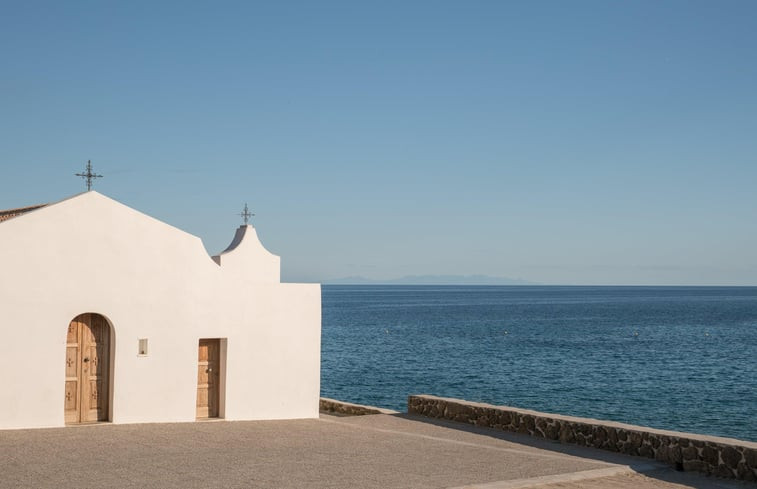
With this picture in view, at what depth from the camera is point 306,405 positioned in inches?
733

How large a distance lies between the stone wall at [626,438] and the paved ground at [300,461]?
0.91 ft

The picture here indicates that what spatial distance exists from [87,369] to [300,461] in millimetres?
5411

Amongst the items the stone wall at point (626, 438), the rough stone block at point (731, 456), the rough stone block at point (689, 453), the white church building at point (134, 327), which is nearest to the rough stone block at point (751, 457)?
the stone wall at point (626, 438)

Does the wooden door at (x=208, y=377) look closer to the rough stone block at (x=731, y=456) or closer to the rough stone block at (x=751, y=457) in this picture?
the rough stone block at (x=731, y=456)

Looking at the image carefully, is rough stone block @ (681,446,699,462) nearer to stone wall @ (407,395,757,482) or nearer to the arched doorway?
stone wall @ (407,395,757,482)

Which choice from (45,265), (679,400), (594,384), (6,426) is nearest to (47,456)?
(6,426)

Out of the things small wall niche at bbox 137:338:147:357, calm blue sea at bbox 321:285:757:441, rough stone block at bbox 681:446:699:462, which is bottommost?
calm blue sea at bbox 321:285:757:441

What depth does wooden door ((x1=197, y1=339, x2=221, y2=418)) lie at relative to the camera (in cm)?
1736

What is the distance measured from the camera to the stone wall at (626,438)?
12401 millimetres

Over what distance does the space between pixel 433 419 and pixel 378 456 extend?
5.57 m

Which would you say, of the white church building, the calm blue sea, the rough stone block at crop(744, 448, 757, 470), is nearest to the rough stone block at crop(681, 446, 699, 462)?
the rough stone block at crop(744, 448, 757, 470)

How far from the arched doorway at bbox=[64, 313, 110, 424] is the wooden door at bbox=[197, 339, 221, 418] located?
2083 millimetres

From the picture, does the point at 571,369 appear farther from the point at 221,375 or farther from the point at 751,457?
the point at 751,457

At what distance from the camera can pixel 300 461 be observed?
41.0ft
